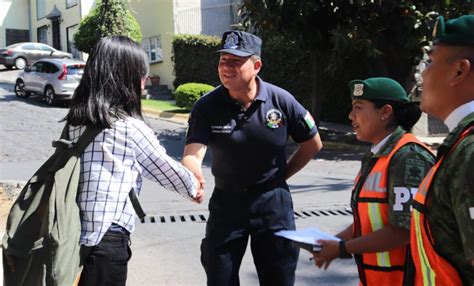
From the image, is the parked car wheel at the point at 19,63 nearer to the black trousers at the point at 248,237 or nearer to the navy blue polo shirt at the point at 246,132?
the navy blue polo shirt at the point at 246,132

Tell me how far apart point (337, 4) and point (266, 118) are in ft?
32.5

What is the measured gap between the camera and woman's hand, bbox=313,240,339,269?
7.48 ft

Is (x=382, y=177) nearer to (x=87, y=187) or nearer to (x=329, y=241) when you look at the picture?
(x=329, y=241)

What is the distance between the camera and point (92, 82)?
2.45 m

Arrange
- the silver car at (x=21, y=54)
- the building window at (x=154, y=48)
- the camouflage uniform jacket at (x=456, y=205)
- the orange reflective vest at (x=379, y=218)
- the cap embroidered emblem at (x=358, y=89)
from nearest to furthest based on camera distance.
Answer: the camouflage uniform jacket at (x=456, y=205), the orange reflective vest at (x=379, y=218), the cap embroidered emblem at (x=358, y=89), the building window at (x=154, y=48), the silver car at (x=21, y=54)

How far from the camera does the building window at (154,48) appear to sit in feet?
82.2

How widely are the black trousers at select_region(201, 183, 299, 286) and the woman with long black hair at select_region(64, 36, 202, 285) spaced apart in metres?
0.68

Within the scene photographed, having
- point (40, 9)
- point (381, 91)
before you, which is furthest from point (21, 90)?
point (381, 91)

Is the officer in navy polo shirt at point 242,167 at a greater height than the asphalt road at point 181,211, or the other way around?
the officer in navy polo shirt at point 242,167

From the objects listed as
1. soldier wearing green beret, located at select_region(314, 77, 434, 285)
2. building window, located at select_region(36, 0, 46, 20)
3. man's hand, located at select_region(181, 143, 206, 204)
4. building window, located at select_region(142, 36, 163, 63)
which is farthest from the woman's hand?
building window, located at select_region(36, 0, 46, 20)

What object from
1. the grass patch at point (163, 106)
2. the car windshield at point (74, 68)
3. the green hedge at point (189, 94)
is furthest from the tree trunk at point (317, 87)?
the car windshield at point (74, 68)

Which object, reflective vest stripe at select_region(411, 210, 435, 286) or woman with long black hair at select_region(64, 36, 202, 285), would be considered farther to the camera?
woman with long black hair at select_region(64, 36, 202, 285)

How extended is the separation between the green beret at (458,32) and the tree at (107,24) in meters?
19.7

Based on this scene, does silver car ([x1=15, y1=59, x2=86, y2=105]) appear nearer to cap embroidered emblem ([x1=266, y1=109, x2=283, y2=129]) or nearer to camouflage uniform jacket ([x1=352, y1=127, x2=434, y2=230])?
cap embroidered emblem ([x1=266, y1=109, x2=283, y2=129])
